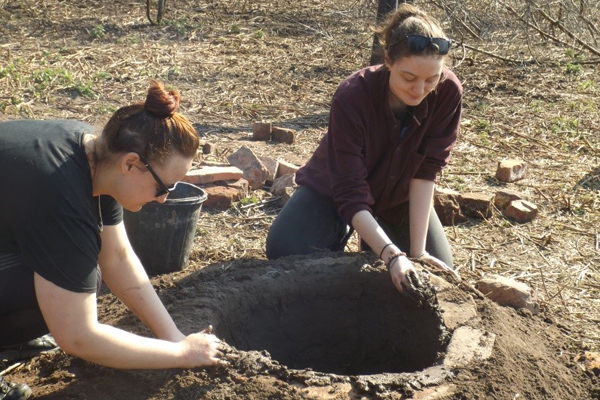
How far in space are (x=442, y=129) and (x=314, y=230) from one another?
81 centimetres

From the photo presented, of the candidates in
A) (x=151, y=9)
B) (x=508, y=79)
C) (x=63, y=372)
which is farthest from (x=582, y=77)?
(x=63, y=372)

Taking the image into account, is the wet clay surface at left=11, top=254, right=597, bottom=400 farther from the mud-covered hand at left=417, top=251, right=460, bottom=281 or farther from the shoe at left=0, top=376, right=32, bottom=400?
the mud-covered hand at left=417, top=251, right=460, bottom=281

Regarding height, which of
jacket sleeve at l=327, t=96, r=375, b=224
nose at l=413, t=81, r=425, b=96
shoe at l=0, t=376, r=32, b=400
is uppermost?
nose at l=413, t=81, r=425, b=96

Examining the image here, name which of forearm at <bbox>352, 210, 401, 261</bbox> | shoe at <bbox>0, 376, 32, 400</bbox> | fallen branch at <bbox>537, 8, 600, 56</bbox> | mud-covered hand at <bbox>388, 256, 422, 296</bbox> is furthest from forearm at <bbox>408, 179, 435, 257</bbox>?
Result: fallen branch at <bbox>537, 8, 600, 56</bbox>

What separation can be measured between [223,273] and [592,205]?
3.09 meters

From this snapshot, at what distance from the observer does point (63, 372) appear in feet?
10.3

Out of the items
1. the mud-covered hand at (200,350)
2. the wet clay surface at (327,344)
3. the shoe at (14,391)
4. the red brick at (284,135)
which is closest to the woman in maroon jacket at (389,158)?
the wet clay surface at (327,344)

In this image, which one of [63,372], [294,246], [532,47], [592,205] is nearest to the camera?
[63,372]

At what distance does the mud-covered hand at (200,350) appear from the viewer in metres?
2.63

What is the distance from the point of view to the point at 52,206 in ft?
7.93

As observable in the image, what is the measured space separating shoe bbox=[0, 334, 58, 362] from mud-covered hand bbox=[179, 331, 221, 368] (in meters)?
1.05

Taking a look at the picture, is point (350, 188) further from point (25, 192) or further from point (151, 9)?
point (151, 9)

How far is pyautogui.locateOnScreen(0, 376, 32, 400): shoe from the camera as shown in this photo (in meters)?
2.91

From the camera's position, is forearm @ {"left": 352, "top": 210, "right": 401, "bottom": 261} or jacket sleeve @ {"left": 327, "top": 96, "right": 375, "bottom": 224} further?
jacket sleeve @ {"left": 327, "top": 96, "right": 375, "bottom": 224}
